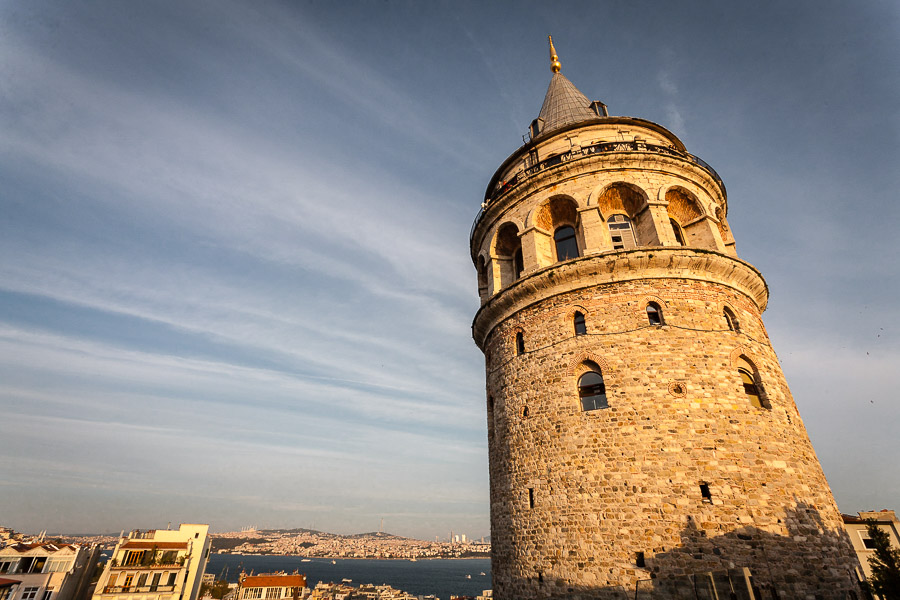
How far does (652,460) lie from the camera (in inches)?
397

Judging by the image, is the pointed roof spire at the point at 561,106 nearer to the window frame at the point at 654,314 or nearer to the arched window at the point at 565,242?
the arched window at the point at 565,242

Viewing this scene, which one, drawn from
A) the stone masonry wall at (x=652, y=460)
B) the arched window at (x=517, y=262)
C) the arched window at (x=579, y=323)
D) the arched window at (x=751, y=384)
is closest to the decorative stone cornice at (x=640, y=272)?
the stone masonry wall at (x=652, y=460)

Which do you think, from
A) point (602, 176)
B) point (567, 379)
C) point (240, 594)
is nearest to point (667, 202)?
point (602, 176)

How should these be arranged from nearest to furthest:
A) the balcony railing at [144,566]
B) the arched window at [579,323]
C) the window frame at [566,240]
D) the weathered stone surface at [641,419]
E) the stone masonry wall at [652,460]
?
the stone masonry wall at [652,460] → the weathered stone surface at [641,419] → the arched window at [579,323] → the window frame at [566,240] → the balcony railing at [144,566]

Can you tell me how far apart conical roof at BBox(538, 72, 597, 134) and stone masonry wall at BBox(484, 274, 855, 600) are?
9007 millimetres

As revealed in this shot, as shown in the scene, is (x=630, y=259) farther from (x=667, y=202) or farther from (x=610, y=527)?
(x=610, y=527)

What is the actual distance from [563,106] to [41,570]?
1723 inches

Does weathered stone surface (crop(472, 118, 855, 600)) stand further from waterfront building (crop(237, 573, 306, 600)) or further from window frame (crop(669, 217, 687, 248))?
waterfront building (crop(237, 573, 306, 600))

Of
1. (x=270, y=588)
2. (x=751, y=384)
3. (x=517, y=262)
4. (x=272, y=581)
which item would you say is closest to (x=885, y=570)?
(x=751, y=384)

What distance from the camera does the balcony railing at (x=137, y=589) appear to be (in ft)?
90.5

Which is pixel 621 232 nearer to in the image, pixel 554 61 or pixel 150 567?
pixel 554 61

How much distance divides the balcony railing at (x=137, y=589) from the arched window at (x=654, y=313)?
35235 millimetres

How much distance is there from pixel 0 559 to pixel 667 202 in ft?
145

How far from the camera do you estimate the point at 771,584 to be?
8.80m
